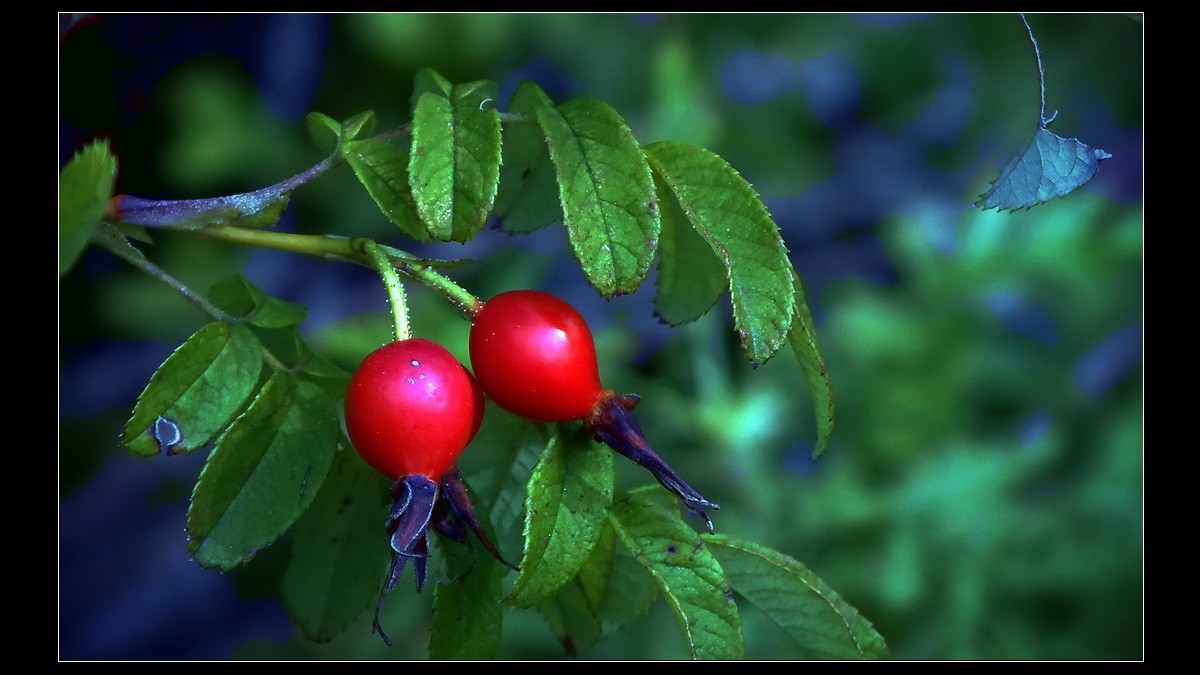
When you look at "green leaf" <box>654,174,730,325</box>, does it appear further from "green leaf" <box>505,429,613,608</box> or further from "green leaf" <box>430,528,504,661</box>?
"green leaf" <box>430,528,504,661</box>

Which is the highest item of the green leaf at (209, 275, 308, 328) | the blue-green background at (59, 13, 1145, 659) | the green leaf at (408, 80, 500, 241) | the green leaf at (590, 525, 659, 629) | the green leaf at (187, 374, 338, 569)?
the green leaf at (408, 80, 500, 241)

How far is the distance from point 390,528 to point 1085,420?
2817 millimetres

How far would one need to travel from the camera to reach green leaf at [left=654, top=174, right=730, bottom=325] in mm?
1243

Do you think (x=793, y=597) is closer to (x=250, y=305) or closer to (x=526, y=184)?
(x=526, y=184)

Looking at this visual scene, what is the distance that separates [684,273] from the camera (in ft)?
4.17

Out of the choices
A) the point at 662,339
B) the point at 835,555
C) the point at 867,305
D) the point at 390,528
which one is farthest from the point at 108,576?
the point at 390,528

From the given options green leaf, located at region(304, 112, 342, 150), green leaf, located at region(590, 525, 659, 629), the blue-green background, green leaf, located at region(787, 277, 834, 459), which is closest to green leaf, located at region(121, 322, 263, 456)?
green leaf, located at region(304, 112, 342, 150)

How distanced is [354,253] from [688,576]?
0.49m

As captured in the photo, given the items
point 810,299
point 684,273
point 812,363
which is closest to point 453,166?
point 684,273

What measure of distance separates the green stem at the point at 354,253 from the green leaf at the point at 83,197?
179 millimetres

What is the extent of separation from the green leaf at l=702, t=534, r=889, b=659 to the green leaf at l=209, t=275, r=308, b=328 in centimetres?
54

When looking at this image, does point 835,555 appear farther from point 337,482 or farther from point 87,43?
point 87,43

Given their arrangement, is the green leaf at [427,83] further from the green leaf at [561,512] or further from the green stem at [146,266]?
the green leaf at [561,512]

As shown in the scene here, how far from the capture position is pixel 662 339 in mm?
3561
